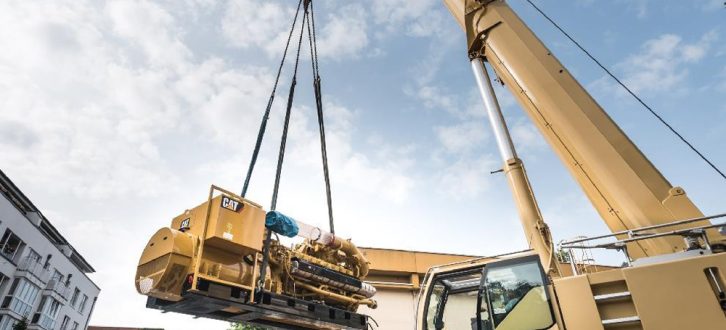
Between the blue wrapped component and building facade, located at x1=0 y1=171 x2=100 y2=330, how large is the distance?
29.3 m

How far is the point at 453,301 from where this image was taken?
6.44 metres

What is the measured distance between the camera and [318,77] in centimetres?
1130

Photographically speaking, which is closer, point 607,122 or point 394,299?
point 607,122

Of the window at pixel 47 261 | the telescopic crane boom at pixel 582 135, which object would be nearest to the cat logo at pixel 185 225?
the telescopic crane boom at pixel 582 135

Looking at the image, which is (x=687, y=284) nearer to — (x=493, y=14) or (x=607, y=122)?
(x=607, y=122)

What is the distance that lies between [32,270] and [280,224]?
1307 inches

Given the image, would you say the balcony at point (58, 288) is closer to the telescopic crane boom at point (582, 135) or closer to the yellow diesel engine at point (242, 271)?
the yellow diesel engine at point (242, 271)

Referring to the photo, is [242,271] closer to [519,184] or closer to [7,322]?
[519,184]

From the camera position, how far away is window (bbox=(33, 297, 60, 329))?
32.7 meters

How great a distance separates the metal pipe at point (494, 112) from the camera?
719cm

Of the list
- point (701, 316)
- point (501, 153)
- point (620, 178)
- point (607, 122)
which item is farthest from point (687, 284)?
point (501, 153)

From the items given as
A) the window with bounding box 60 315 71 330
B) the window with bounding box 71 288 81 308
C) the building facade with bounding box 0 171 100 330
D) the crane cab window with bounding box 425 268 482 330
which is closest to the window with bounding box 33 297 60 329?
the building facade with bounding box 0 171 100 330

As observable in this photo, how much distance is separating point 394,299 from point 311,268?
10854mm

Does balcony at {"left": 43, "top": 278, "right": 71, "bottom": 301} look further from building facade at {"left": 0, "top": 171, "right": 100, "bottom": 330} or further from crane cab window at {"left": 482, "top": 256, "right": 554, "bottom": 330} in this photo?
crane cab window at {"left": 482, "top": 256, "right": 554, "bottom": 330}
